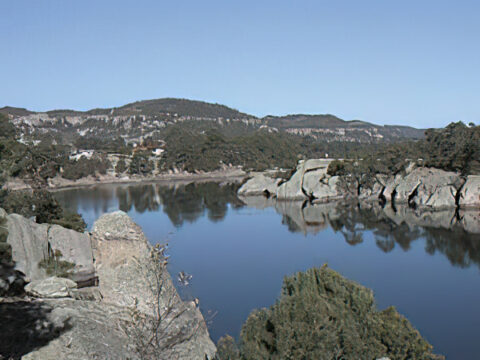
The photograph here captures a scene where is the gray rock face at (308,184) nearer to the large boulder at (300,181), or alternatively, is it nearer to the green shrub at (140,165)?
the large boulder at (300,181)

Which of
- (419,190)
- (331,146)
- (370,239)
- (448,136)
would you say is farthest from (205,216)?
(331,146)

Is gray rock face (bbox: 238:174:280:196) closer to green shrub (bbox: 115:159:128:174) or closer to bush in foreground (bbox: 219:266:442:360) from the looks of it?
green shrub (bbox: 115:159:128:174)

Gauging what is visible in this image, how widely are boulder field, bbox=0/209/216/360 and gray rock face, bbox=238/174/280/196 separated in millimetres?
43516

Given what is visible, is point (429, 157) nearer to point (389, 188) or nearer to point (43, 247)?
point (389, 188)

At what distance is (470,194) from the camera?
39.6 metres

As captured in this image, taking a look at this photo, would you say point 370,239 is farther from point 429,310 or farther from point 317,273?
point 317,273

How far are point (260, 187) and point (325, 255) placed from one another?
34.3 metres

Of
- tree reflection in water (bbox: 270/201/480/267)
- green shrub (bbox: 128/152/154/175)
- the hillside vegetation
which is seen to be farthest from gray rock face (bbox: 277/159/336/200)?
green shrub (bbox: 128/152/154/175)

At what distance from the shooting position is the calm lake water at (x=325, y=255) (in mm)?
17289

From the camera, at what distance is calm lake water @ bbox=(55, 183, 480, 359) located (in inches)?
681

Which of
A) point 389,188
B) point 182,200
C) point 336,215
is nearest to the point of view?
point 336,215

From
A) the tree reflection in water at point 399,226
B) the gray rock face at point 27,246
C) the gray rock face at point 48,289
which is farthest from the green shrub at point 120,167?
the gray rock face at point 48,289

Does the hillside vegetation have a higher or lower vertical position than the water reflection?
higher

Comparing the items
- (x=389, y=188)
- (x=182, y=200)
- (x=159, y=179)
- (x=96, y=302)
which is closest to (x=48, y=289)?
(x=96, y=302)
